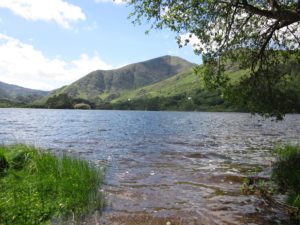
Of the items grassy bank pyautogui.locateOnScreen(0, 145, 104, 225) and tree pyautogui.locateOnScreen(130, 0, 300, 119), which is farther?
tree pyautogui.locateOnScreen(130, 0, 300, 119)

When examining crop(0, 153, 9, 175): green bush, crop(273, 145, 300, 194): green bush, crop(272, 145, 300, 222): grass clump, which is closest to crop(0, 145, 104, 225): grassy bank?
crop(0, 153, 9, 175): green bush


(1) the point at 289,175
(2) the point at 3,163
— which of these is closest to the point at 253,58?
(1) the point at 289,175

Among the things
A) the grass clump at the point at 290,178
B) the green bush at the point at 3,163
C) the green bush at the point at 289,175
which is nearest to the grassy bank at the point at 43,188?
the green bush at the point at 3,163

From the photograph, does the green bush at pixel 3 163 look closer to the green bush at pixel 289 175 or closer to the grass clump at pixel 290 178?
the grass clump at pixel 290 178

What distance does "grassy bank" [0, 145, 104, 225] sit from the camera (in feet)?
33.6

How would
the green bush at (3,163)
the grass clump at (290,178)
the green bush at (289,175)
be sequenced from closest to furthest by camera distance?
the grass clump at (290,178) → the green bush at (289,175) → the green bush at (3,163)

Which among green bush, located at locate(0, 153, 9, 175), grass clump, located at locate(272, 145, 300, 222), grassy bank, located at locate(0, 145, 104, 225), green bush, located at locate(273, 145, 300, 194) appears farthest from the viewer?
green bush, located at locate(0, 153, 9, 175)

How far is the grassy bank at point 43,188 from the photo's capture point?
10242mm

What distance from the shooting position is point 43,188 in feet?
41.5

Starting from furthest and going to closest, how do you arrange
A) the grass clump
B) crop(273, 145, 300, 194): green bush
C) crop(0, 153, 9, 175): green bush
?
crop(0, 153, 9, 175): green bush
crop(273, 145, 300, 194): green bush
the grass clump

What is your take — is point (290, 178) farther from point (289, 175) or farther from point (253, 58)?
point (253, 58)

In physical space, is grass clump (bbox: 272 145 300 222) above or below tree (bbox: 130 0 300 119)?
below

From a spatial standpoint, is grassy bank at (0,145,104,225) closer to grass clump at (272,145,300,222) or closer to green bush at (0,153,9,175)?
green bush at (0,153,9,175)

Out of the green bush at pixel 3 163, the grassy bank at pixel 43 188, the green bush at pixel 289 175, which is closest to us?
the grassy bank at pixel 43 188
